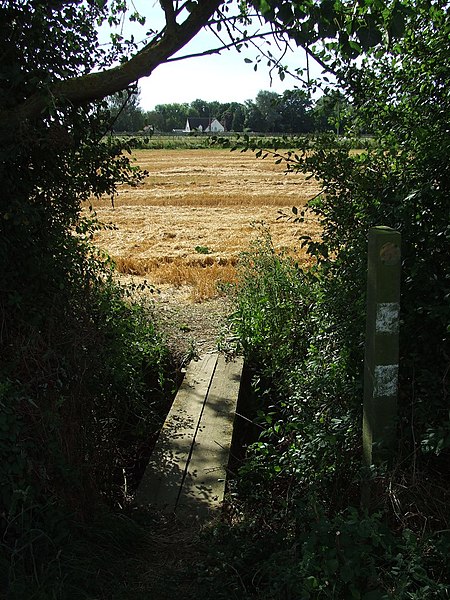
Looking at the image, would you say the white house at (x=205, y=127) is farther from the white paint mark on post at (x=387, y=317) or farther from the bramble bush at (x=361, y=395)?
the white paint mark on post at (x=387, y=317)

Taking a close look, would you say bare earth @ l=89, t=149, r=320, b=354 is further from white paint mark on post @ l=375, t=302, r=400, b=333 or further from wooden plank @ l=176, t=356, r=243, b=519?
→ white paint mark on post @ l=375, t=302, r=400, b=333

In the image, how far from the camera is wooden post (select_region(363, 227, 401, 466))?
2957 mm

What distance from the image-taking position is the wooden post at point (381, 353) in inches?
116

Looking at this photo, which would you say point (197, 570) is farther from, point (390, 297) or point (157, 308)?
point (157, 308)

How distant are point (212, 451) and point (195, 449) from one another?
117 mm

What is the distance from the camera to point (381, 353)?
3.04 metres

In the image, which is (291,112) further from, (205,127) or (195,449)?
(205,127)

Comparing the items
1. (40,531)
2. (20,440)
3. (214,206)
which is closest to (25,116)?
(20,440)

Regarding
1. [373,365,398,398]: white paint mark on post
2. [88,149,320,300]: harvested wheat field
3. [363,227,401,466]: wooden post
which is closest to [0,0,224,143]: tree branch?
[88,149,320,300]: harvested wheat field

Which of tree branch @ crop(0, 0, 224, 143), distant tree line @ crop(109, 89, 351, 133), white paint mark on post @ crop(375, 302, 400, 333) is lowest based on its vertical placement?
white paint mark on post @ crop(375, 302, 400, 333)

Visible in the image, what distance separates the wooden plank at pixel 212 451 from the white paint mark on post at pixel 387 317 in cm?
145

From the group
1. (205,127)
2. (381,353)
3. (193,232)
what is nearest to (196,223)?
(193,232)

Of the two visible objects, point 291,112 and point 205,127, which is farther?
point 205,127

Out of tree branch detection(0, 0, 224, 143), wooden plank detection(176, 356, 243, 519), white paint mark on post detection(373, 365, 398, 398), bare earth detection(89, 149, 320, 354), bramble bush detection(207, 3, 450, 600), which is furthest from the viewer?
bare earth detection(89, 149, 320, 354)
